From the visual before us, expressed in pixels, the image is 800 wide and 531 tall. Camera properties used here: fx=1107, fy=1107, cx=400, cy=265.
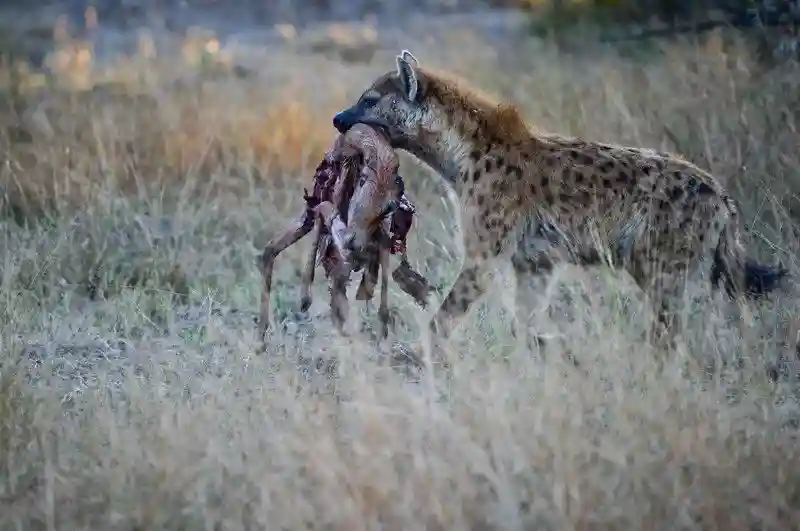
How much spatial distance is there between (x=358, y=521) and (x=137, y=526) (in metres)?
0.52

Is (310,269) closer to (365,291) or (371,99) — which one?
(365,291)

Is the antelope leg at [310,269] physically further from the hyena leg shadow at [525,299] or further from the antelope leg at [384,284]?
the hyena leg shadow at [525,299]

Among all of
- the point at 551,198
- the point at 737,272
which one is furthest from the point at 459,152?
the point at 737,272

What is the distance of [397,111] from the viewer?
12.0ft

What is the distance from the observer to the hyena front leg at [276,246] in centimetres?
364

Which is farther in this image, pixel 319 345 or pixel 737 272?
pixel 319 345

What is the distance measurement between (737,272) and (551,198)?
627mm

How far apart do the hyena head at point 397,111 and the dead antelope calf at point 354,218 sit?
0.08 metres

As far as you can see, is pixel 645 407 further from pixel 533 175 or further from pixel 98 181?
pixel 98 181

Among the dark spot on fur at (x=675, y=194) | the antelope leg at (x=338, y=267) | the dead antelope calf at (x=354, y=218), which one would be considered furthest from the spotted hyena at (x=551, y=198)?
the antelope leg at (x=338, y=267)

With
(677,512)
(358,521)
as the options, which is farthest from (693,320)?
(358,521)

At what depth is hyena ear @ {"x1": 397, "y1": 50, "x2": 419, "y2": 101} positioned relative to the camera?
3.57 m

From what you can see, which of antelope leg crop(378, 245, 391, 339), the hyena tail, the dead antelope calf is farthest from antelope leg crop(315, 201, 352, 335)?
the hyena tail

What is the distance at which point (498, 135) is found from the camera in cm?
365
